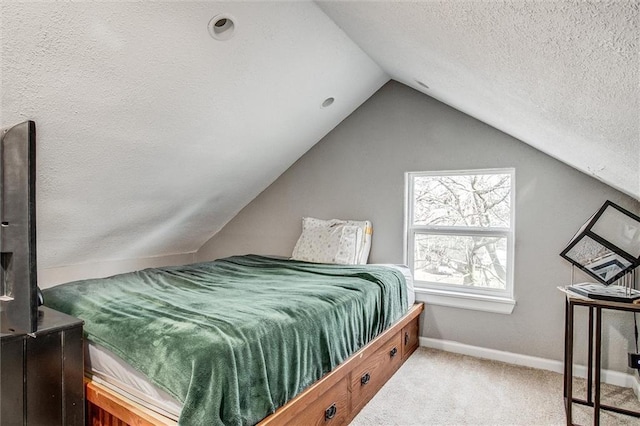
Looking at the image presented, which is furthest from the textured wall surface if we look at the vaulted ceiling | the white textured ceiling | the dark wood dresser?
the dark wood dresser

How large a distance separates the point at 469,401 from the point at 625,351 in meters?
1.21

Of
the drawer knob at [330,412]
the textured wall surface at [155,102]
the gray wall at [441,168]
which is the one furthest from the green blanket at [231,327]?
the gray wall at [441,168]

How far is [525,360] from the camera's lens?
9.27 feet

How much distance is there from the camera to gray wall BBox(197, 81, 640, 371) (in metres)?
2.73

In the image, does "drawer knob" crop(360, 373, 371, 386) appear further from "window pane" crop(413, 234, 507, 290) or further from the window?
"window pane" crop(413, 234, 507, 290)

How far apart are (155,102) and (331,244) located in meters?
1.85

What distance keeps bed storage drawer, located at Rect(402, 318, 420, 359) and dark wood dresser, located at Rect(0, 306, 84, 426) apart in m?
2.16

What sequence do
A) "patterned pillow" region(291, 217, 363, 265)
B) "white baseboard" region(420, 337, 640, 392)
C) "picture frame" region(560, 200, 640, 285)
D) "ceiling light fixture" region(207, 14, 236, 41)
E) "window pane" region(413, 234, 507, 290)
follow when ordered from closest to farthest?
"ceiling light fixture" region(207, 14, 236, 41) → "picture frame" region(560, 200, 640, 285) → "white baseboard" region(420, 337, 640, 392) → "window pane" region(413, 234, 507, 290) → "patterned pillow" region(291, 217, 363, 265)

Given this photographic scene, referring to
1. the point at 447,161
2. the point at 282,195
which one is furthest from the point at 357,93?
the point at 282,195

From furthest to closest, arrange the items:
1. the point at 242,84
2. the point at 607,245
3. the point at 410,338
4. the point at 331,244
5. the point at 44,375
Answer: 1. the point at 331,244
2. the point at 410,338
3. the point at 242,84
4. the point at 607,245
5. the point at 44,375

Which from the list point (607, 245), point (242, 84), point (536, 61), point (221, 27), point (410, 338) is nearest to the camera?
point (536, 61)

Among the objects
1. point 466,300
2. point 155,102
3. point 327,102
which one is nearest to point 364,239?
point 466,300

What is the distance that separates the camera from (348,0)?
1.85 m

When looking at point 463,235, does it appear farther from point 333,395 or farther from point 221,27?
point 221,27
